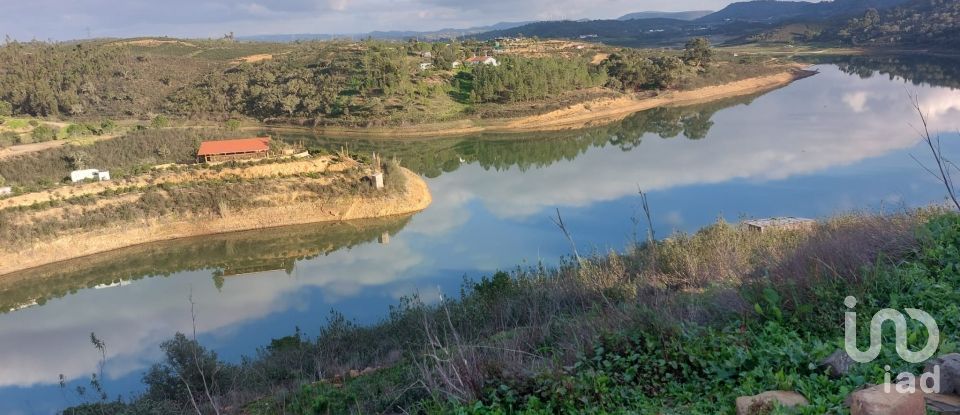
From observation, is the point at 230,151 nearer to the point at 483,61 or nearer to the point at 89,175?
the point at 89,175

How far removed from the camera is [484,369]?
3738mm

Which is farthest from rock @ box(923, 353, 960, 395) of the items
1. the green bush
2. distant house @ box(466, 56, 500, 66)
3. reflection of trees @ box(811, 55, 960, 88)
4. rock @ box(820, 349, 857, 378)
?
reflection of trees @ box(811, 55, 960, 88)

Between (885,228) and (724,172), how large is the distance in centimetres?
1834

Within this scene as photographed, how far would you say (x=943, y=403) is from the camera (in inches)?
95.8

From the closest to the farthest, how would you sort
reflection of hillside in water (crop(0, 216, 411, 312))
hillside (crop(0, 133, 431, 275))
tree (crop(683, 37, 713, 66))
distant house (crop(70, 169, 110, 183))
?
reflection of hillside in water (crop(0, 216, 411, 312)), hillside (crop(0, 133, 431, 275)), distant house (crop(70, 169, 110, 183)), tree (crop(683, 37, 713, 66))

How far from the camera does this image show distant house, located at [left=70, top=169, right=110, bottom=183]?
19.6m

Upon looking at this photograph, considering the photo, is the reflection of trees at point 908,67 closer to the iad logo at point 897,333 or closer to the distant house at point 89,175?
the iad logo at point 897,333

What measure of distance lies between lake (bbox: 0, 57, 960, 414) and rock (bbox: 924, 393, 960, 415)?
11.5 ft

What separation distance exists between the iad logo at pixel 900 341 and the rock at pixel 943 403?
0.18ft

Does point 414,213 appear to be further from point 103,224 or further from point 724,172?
point 724,172

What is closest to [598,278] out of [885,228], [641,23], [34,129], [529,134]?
[885,228]

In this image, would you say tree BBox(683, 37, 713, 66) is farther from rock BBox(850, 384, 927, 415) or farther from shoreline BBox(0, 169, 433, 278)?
rock BBox(850, 384, 927, 415)

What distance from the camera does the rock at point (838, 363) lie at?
9.46 ft

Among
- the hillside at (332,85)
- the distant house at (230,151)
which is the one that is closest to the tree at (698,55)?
the hillside at (332,85)
